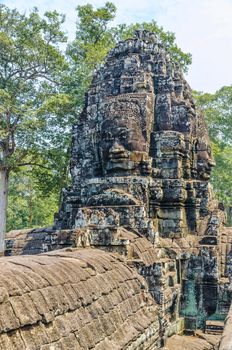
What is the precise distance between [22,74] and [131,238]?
13769 mm

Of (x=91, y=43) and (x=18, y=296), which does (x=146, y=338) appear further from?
(x=91, y=43)

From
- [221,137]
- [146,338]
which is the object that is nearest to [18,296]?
[146,338]

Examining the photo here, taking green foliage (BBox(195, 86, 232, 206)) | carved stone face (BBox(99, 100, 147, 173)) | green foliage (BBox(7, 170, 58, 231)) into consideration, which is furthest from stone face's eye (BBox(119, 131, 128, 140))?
green foliage (BBox(195, 86, 232, 206))

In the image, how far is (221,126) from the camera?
30.5 m

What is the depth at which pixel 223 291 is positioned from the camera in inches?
385

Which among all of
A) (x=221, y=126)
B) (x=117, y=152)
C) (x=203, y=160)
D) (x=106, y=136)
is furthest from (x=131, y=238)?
(x=221, y=126)

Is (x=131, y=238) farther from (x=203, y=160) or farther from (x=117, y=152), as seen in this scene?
(x=203, y=160)

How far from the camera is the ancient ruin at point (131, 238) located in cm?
483

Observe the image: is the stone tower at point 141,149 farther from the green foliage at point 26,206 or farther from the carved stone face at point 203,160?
the green foliage at point 26,206

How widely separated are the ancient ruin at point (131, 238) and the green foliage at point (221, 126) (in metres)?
17.4

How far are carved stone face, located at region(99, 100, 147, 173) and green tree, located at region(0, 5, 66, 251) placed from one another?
839 centimetres

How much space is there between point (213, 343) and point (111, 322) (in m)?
3.66

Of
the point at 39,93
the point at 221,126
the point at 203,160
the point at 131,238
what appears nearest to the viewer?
the point at 131,238

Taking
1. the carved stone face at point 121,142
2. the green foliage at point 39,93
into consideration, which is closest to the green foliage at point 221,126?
the green foliage at point 39,93
